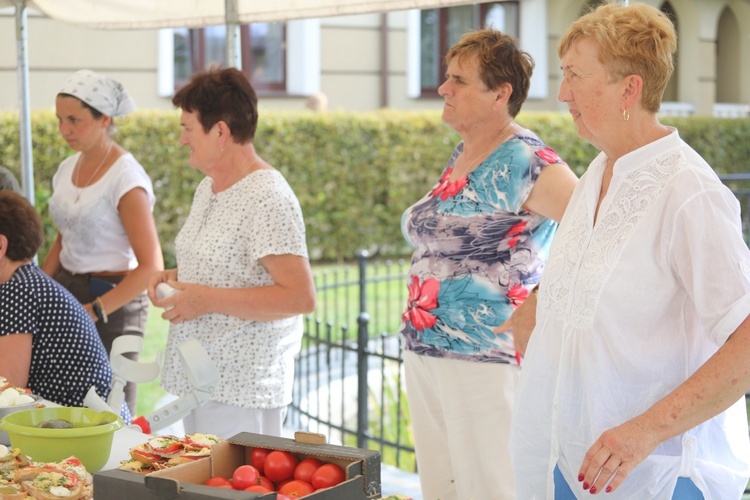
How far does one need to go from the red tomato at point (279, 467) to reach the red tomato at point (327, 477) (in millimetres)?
64

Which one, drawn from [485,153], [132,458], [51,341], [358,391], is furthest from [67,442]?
[358,391]

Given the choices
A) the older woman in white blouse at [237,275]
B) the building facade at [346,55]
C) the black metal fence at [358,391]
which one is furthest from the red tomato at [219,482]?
the building facade at [346,55]

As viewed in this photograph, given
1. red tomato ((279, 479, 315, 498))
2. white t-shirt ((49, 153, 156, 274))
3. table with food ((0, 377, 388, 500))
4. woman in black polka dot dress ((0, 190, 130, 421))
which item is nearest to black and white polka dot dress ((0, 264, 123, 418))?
woman in black polka dot dress ((0, 190, 130, 421))

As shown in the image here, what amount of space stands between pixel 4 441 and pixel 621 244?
1.60 metres

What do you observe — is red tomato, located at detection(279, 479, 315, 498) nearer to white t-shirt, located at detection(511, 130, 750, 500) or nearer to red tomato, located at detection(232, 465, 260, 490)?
red tomato, located at detection(232, 465, 260, 490)

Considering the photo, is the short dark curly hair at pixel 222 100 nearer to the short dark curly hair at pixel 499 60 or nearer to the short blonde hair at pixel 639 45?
the short dark curly hair at pixel 499 60

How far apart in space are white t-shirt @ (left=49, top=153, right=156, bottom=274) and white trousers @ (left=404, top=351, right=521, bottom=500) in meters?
1.52

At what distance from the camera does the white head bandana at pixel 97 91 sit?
154 inches

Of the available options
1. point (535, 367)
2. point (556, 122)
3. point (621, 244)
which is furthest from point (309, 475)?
point (556, 122)

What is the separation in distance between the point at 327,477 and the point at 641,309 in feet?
2.29

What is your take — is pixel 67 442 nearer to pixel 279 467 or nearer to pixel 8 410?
pixel 8 410

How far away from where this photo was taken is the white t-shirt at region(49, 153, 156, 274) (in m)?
3.88

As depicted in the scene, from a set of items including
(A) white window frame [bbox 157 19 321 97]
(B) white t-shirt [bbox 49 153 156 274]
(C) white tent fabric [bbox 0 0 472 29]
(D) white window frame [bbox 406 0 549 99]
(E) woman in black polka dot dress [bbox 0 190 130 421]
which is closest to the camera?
(E) woman in black polka dot dress [bbox 0 190 130 421]

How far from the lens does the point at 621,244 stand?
1973 mm
